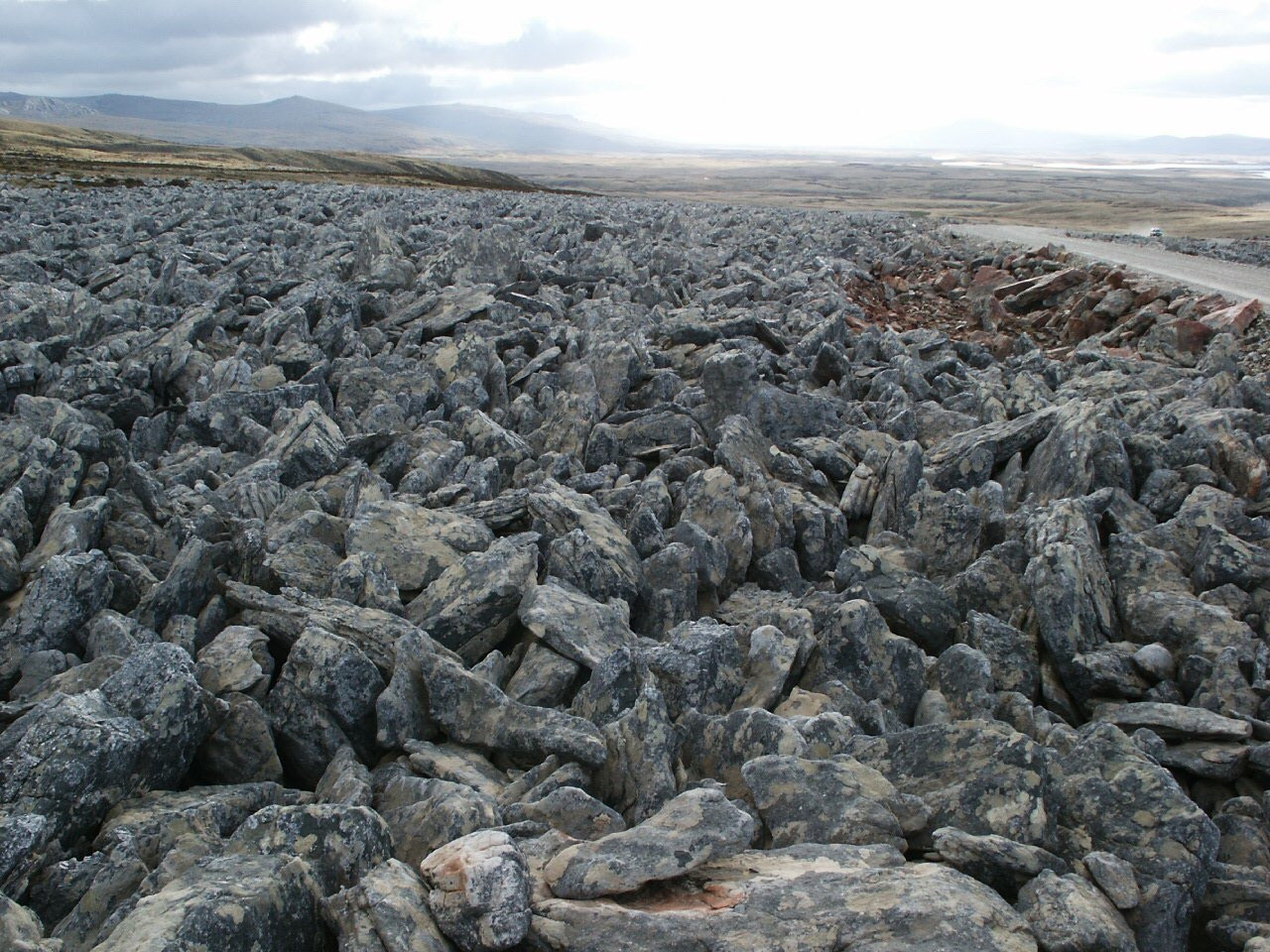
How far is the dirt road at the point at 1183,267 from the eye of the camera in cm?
1929

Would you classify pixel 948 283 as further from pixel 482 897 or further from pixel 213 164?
pixel 213 164

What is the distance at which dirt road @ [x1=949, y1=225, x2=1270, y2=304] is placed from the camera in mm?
19286

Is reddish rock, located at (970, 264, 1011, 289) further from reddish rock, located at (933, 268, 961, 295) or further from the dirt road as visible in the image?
the dirt road

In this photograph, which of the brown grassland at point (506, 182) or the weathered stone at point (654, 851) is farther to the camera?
the brown grassland at point (506, 182)

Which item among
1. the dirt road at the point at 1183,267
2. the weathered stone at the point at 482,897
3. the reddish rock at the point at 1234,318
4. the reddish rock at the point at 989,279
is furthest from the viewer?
the reddish rock at the point at 989,279

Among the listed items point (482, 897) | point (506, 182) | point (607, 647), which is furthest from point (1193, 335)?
point (506, 182)

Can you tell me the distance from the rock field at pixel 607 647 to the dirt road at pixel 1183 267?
38.5ft

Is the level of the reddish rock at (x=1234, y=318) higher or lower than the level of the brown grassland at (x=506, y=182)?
lower

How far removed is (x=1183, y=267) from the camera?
23781 millimetres

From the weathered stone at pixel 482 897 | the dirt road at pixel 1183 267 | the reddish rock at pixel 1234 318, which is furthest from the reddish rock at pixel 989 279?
the weathered stone at pixel 482 897

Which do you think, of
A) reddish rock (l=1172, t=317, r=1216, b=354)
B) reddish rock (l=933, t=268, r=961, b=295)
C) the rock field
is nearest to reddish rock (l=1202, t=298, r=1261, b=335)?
reddish rock (l=1172, t=317, r=1216, b=354)

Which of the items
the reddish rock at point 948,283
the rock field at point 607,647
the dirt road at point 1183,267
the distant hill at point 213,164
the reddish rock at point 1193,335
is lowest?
the rock field at point 607,647

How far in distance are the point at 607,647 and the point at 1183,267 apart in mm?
25442

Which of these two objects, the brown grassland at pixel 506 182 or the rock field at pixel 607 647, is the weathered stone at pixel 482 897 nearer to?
the rock field at pixel 607 647
